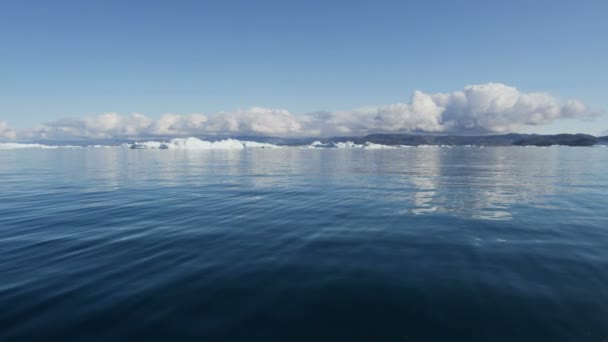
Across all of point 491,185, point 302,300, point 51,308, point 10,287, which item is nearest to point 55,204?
point 10,287

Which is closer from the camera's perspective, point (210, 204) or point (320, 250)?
point (320, 250)

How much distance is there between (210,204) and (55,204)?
11.9 meters

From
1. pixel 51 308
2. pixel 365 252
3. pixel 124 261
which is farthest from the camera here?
pixel 365 252

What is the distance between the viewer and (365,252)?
12.0 metres

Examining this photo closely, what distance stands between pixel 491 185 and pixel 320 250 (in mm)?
27602

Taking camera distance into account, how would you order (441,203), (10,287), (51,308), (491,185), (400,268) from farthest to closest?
(491,185)
(441,203)
(400,268)
(10,287)
(51,308)

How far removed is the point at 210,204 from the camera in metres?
22.3

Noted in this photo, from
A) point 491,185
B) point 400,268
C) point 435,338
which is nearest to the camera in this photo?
point 435,338

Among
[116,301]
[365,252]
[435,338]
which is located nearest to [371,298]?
[435,338]

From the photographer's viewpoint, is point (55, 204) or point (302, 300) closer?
point (302, 300)

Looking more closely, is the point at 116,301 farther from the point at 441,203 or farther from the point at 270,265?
the point at 441,203

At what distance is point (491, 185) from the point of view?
31.4 meters

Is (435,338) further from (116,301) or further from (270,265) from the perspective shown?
(116,301)

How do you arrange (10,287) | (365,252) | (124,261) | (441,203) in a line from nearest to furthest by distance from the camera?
(10,287)
(124,261)
(365,252)
(441,203)
